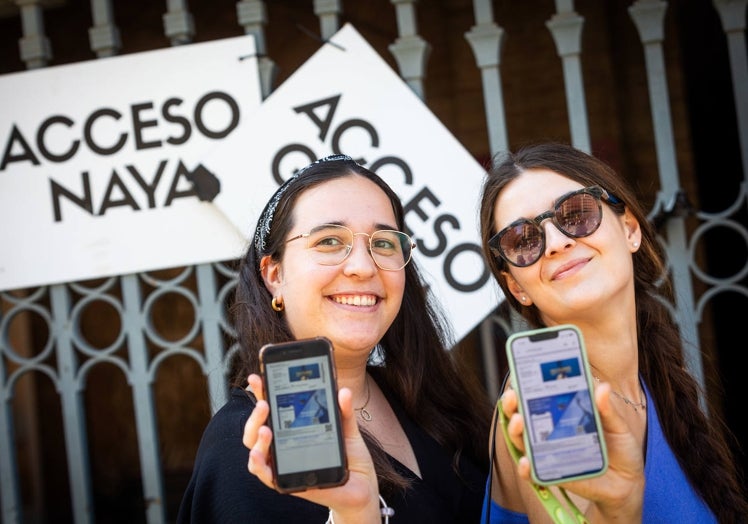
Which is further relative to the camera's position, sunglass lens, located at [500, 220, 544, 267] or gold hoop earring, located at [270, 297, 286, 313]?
gold hoop earring, located at [270, 297, 286, 313]

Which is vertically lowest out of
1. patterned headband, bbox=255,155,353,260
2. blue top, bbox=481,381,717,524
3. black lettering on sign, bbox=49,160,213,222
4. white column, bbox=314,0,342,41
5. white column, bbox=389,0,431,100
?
blue top, bbox=481,381,717,524

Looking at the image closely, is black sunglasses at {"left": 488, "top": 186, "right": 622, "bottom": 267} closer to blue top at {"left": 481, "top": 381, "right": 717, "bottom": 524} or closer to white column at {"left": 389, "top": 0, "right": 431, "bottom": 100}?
blue top at {"left": 481, "top": 381, "right": 717, "bottom": 524}

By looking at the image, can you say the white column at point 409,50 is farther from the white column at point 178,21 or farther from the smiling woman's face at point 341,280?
the smiling woman's face at point 341,280

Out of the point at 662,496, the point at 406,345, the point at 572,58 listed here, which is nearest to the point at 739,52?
the point at 572,58

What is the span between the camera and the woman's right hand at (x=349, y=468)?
1783 millimetres

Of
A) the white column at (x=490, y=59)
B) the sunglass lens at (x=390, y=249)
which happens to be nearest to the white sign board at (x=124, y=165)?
the white column at (x=490, y=59)

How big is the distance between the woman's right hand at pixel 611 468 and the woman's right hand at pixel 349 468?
32cm

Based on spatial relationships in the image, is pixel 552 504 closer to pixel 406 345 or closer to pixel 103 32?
pixel 406 345

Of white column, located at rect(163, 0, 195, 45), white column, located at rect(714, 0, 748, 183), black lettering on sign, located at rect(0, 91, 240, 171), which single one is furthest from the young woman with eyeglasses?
white column, located at rect(714, 0, 748, 183)

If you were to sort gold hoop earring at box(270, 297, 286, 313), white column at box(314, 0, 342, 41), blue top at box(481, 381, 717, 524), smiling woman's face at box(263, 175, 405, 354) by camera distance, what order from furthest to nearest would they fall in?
1. white column at box(314, 0, 342, 41)
2. gold hoop earring at box(270, 297, 286, 313)
3. smiling woman's face at box(263, 175, 405, 354)
4. blue top at box(481, 381, 717, 524)

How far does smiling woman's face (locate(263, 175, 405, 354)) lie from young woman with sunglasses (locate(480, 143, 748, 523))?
0.31m

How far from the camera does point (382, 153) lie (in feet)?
11.1

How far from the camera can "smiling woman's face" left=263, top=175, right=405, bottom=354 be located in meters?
2.25

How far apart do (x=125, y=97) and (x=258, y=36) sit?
58cm
